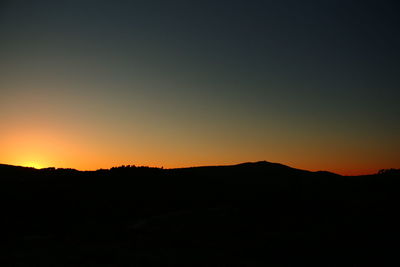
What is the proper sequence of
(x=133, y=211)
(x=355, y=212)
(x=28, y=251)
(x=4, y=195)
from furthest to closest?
(x=4, y=195) < (x=133, y=211) < (x=355, y=212) < (x=28, y=251)

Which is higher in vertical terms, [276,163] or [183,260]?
[276,163]

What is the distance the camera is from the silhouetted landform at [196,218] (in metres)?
14.7

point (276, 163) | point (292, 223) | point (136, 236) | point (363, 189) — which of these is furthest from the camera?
point (276, 163)

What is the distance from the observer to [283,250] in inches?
636

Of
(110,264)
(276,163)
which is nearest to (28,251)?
(110,264)

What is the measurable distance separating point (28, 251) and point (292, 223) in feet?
52.5

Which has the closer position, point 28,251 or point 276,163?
point 28,251

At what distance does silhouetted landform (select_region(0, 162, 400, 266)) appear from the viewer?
579 inches

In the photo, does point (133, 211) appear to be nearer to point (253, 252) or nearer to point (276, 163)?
point (253, 252)

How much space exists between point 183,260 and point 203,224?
23.6ft

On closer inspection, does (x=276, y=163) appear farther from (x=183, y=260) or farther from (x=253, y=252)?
(x=183, y=260)

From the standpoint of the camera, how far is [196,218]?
70.9 feet

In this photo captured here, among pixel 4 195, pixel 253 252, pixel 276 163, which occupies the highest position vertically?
pixel 276 163

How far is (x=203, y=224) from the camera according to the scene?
20688mm
